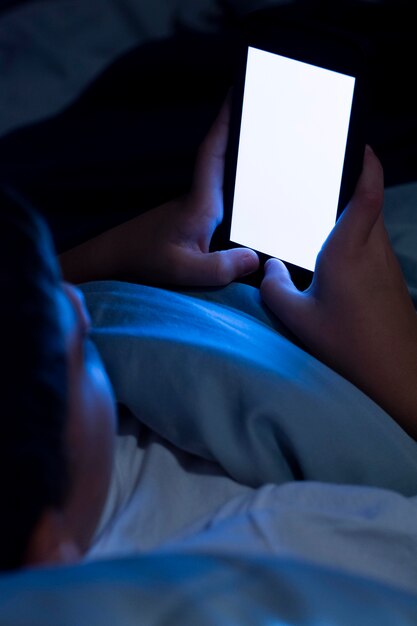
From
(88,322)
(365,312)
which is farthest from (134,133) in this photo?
(88,322)

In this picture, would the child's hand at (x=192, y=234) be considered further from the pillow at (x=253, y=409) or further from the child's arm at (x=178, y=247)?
the pillow at (x=253, y=409)

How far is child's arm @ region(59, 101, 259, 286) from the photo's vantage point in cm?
79

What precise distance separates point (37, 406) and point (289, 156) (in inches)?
16.9

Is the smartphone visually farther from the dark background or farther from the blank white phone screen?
the dark background

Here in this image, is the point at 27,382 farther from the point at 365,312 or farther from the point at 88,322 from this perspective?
the point at 365,312

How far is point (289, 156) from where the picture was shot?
31.1 inches

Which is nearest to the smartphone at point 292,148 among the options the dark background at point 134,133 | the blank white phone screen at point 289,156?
the blank white phone screen at point 289,156

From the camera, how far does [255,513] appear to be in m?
0.55

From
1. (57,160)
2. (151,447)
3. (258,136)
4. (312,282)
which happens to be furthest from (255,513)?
(57,160)

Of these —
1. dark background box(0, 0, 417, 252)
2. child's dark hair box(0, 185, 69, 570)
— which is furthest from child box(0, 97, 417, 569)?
dark background box(0, 0, 417, 252)

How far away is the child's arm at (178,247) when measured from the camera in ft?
2.59

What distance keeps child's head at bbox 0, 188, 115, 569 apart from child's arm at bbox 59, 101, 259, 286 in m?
0.32

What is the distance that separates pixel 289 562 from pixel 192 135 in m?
0.69

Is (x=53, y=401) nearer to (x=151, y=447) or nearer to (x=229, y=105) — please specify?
(x=151, y=447)
